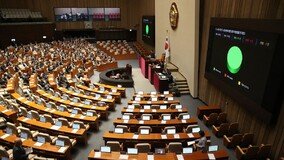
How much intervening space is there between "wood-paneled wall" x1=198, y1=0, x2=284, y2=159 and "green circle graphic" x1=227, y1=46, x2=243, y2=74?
147 centimetres

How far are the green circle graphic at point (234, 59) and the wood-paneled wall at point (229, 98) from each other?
1471 mm

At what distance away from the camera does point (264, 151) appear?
891 centimetres

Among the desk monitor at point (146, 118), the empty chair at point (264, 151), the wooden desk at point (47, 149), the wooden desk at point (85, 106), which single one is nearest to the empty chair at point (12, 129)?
the wooden desk at point (47, 149)

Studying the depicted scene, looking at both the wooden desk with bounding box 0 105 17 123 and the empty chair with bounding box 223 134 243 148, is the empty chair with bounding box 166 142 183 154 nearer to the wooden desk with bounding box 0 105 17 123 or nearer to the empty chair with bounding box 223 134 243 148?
the empty chair with bounding box 223 134 243 148

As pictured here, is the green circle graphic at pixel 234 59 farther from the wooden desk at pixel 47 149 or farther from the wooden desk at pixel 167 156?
the wooden desk at pixel 47 149

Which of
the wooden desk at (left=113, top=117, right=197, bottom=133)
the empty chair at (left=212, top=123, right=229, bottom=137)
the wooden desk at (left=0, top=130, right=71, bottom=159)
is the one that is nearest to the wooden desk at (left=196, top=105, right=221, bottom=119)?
the empty chair at (left=212, top=123, right=229, bottom=137)

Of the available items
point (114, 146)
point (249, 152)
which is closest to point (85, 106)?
point (114, 146)

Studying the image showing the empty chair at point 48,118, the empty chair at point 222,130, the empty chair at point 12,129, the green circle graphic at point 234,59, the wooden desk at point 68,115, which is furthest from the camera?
the wooden desk at point 68,115

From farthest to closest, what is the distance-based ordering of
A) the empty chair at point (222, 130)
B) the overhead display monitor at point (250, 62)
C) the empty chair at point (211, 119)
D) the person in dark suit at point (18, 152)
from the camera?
the empty chair at point (211, 119) < the empty chair at point (222, 130) < the overhead display monitor at point (250, 62) < the person in dark suit at point (18, 152)

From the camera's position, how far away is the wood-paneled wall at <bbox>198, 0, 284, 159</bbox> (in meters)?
8.73

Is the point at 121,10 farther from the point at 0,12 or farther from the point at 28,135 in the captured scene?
the point at 28,135

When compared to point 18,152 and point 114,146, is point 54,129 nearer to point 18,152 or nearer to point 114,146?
point 18,152

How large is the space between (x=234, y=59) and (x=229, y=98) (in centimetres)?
205

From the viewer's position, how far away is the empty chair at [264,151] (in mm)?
8828
